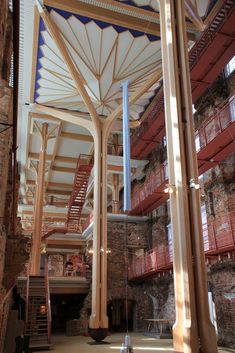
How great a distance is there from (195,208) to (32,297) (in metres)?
10.2

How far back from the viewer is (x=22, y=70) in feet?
55.3

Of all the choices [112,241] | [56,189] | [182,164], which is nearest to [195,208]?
[182,164]

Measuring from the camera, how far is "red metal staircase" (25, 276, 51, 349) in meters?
13.0

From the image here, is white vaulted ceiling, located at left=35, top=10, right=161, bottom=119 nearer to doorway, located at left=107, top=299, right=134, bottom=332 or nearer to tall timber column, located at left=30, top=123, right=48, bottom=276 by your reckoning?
tall timber column, located at left=30, top=123, right=48, bottom=276

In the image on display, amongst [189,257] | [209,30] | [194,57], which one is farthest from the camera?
[194,57]

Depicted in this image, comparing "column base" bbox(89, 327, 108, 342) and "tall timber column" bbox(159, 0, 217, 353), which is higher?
"tall timber column" bbox(159, 0, 217, 353)

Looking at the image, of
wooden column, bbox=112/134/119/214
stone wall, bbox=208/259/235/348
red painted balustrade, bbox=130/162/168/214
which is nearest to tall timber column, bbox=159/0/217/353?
stone wall, bbox=208/259/235/348

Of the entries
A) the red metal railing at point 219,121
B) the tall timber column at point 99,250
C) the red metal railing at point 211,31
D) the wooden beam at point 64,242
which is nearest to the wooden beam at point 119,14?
the red metal railing at point 211,31

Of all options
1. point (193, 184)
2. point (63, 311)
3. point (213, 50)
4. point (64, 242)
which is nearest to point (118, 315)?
point (63, 311)

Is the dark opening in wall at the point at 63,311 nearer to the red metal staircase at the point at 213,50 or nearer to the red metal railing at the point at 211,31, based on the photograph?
the red metal staircase at the point at 213,50

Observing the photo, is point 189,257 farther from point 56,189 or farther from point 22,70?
point 56,189

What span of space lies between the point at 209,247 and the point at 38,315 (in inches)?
292

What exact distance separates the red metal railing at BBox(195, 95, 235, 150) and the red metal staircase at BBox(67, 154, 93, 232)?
8597mm

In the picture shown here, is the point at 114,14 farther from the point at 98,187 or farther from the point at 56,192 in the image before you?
the point at 56,192
